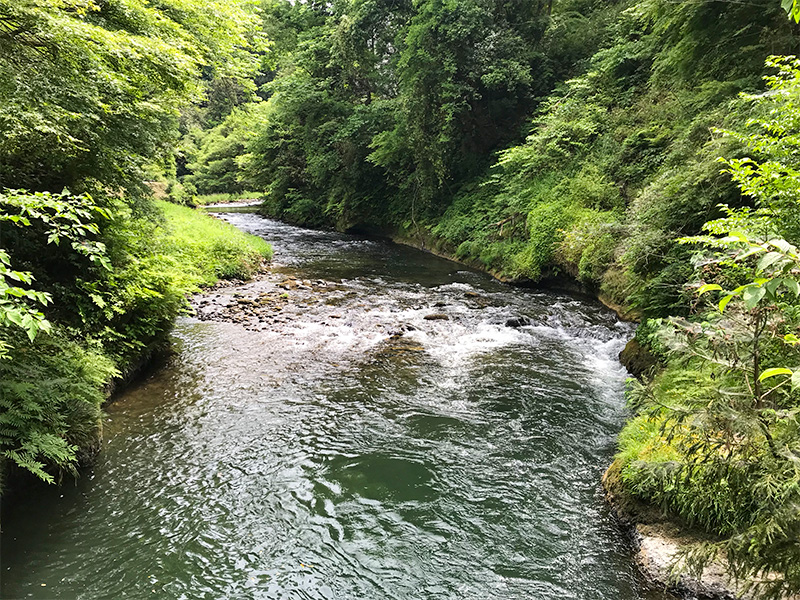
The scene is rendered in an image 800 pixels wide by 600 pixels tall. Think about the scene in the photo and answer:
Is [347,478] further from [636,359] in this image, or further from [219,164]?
[219,164]

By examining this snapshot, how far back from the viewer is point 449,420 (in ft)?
22.3

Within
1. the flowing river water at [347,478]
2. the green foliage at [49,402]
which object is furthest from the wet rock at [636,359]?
the green foliage at [49,402]

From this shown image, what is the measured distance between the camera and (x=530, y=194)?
16.6 m

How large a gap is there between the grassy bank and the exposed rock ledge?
5.54 metres

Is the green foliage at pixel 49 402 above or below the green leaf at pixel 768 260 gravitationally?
below

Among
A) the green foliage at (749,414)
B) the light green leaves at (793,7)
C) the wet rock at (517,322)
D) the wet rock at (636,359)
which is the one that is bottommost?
the wet rock at (517,322)

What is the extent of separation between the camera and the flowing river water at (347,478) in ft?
13.4

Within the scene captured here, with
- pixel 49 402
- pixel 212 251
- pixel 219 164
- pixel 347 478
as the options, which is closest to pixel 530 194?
pixel 212 251

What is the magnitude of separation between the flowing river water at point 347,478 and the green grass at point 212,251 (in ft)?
11.4

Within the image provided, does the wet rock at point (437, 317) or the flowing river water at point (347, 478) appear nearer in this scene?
the flowing river water at point (347, 478)

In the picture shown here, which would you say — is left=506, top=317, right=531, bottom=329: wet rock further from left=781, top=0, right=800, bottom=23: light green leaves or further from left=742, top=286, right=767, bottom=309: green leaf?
left=781, top=0, right=800, bottom=23: light green leaves

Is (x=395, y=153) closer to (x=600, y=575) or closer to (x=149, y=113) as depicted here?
(x=149, y=113)

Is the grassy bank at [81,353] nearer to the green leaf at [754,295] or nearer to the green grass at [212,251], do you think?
the green grass at [212,251]

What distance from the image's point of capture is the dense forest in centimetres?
324
